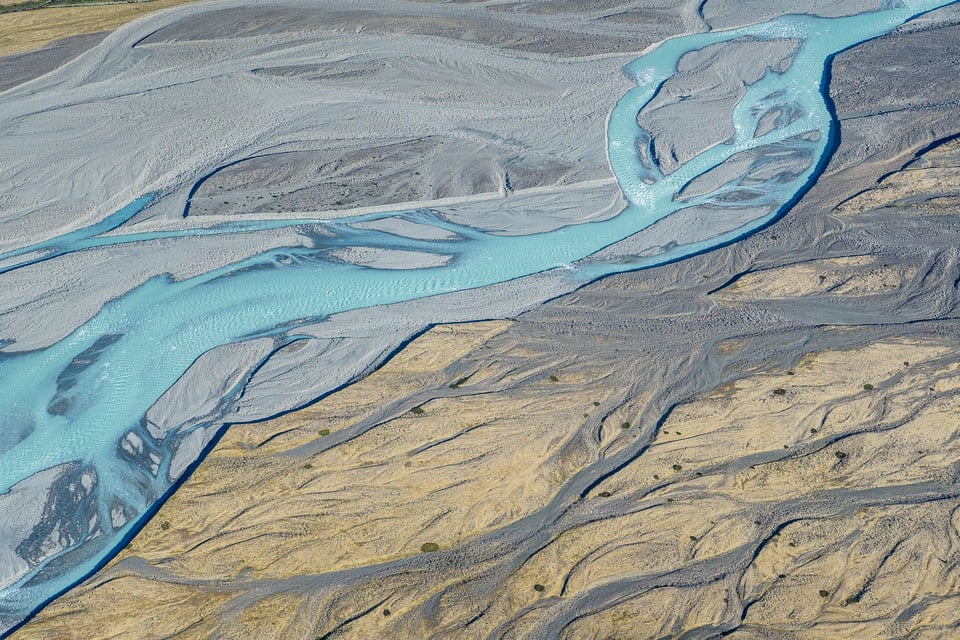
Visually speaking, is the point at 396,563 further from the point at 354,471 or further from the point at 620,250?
the point at 620,250

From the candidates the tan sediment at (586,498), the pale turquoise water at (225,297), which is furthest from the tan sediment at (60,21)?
the tan sediment at (586,498)

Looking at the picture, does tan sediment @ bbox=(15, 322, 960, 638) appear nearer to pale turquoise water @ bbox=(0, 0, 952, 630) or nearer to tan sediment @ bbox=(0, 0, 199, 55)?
pale turquoise water @ bbox=(0, 0, 952, 630)

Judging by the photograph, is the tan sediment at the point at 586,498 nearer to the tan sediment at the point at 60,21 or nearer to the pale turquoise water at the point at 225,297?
the pale turquoise water at the point at 225,297

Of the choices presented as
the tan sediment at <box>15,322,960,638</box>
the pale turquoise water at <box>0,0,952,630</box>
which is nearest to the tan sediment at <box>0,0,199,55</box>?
the pale turquoise water at <box>0,0,952,630</box>

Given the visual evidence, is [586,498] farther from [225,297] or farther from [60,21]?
[60,21]

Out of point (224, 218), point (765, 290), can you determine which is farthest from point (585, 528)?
point (224, 218)

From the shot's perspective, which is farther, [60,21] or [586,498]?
[60,21]

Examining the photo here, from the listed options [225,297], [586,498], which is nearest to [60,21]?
[225,297]
